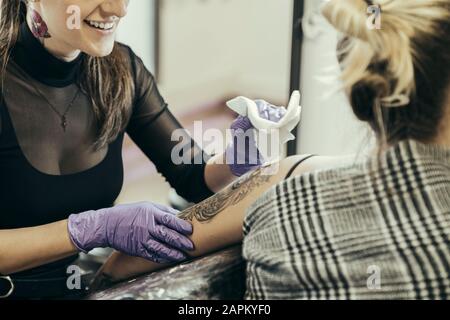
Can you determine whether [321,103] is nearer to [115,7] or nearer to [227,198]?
[227,198]

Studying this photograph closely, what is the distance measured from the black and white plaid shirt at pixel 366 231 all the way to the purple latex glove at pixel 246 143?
30 cm

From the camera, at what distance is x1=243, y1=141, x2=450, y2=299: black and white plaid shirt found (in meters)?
1.07

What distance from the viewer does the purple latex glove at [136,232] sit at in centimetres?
136

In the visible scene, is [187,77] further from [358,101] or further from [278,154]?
[358,101]

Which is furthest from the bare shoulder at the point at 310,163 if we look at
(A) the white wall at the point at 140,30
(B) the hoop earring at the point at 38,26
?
(B) the hoop earring at the point at 38,26

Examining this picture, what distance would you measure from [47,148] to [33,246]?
22cm

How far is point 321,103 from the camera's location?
4.45ft

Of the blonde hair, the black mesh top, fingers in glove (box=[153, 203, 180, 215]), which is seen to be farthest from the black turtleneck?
the blonde hair

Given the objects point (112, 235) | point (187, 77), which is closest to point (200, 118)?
point (187, 77)

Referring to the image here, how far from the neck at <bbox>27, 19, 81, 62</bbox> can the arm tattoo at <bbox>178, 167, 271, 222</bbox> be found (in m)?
0.43

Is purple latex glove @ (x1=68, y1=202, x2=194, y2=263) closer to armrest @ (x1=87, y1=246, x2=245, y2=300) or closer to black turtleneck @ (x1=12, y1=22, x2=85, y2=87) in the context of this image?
armrest @ (x1=87, y1=246, x2=245, y2=300)

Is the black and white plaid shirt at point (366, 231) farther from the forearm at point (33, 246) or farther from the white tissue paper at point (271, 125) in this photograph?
the forearm at point (33, 246)

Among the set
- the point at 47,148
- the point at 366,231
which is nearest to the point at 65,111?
the point at 47,148
